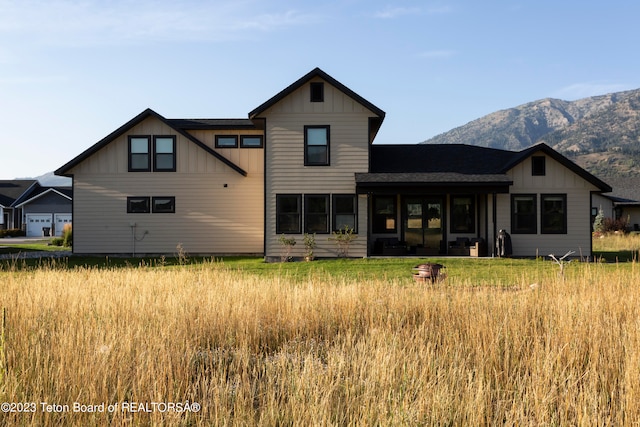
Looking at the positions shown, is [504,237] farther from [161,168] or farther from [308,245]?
[161,168]

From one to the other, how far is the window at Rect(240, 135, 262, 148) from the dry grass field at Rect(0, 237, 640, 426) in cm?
1667

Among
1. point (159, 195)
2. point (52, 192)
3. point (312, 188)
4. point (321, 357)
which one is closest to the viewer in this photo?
point (321, 357)

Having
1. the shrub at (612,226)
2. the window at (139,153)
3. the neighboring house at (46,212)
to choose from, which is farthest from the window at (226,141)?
the shrub at (612,226)

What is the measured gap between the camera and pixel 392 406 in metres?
4.20

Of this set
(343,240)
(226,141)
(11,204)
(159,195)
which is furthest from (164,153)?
(11,204)

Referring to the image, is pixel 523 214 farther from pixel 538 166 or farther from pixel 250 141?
pixel 250 141

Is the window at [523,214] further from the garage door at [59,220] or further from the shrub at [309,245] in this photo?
the garage door at [59,220]

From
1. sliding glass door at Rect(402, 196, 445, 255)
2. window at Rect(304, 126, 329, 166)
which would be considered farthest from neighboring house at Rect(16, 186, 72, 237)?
sliding glass door at Rect(402, 196, 445, 255)

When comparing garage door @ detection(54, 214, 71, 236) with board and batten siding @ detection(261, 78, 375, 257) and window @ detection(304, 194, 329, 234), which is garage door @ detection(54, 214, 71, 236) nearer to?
board and batten siding @ detection(261, 78, 375, 257)

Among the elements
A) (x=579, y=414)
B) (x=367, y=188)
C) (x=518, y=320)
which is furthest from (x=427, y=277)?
(x=367, y=188)

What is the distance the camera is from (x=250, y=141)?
2475 centimetres

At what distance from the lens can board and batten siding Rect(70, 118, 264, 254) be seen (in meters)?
23.0

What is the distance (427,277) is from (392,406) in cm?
688

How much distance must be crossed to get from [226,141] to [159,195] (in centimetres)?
438
